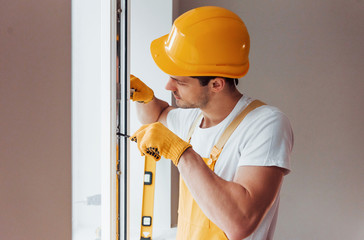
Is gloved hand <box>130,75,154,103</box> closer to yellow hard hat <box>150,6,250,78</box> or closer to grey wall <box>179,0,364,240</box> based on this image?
yellow hard hat <box>150,6,250,78</box>

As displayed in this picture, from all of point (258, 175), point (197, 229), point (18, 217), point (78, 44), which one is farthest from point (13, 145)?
point (197, 229)

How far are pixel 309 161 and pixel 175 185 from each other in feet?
3.37

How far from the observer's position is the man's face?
1.12 meters

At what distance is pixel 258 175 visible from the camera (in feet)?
3.05

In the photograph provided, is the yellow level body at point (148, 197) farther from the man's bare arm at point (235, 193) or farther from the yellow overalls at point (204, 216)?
the man's bare arm at point (235, 193)

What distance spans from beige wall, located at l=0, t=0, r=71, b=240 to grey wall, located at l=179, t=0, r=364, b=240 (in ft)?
6.07

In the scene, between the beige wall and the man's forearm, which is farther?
the man's forearm

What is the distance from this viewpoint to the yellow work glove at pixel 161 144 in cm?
97

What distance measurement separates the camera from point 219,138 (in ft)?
3.70

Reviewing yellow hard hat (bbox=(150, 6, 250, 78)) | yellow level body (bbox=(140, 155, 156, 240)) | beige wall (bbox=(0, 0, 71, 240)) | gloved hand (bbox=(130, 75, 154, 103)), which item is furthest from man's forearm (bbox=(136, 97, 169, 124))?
beige wall (bbox=(0, 0, 71, 240))

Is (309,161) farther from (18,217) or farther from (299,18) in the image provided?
(18,217)

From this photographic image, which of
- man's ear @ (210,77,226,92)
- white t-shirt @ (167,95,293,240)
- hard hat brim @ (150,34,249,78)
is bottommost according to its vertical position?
white t-shirt @ (167,95,293,240)

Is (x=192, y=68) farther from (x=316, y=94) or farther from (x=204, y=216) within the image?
(x=316, y=94)

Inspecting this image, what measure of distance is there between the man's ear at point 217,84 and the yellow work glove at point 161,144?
0.83ft
